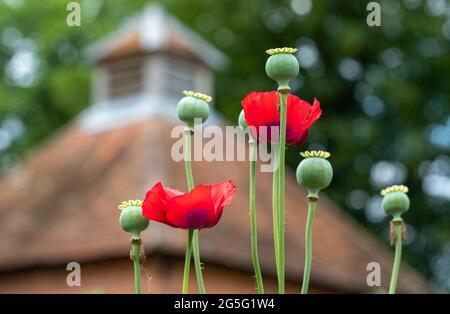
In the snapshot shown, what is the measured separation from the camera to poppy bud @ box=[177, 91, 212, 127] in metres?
1.19

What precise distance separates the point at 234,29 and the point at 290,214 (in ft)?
19.3

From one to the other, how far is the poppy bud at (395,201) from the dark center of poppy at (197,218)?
0.27 metres

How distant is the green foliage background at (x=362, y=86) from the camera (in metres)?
17.0

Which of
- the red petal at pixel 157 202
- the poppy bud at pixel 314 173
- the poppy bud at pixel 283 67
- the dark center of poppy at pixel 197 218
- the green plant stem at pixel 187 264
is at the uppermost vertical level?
the poppy bud at pixel 283 67

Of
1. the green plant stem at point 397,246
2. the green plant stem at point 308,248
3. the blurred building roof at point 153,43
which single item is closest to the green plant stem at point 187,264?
the green plant stem at point 308,248

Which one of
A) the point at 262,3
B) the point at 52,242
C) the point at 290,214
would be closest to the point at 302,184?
the point at 52,242

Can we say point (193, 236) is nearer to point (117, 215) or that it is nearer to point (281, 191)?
point (281, 191)

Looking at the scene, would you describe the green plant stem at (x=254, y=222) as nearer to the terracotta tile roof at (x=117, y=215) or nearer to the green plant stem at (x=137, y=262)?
the green plant stem at (x=137, y=262)

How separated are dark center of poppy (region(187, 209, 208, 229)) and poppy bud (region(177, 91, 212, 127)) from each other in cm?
18

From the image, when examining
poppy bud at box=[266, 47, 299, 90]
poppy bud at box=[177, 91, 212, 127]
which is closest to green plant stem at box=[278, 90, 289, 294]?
poppy bud at box=[266, 47, 299, 90]

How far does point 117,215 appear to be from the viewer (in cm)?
1170

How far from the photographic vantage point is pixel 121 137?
1435 cm

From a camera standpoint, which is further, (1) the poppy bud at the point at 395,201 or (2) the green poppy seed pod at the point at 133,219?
(1) the poppy bud at the point at 395,201

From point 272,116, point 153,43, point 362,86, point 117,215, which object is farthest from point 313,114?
point 362,86
